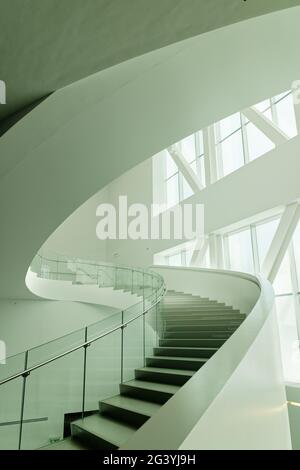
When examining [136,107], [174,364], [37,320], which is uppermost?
[136,107]

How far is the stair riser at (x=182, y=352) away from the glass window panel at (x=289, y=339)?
203 inches

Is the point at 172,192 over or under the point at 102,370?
over

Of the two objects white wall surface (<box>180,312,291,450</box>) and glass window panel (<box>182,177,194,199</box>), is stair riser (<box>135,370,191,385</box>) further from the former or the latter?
glass window panel (<box>182,177,194,199</box>)

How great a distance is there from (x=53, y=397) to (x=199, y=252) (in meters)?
8.89

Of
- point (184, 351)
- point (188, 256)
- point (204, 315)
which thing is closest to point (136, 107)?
point (184, 351)

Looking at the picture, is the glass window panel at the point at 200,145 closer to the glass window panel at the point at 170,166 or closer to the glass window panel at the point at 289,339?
the glass window panel at the point at 170,166

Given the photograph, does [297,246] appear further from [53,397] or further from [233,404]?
[233,404]

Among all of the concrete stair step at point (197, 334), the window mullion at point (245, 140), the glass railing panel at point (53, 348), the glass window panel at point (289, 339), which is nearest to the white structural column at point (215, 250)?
the glass window panel at point (289, 339)

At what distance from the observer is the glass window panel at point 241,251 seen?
11508 mm

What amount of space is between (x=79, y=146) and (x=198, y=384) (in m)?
2.86

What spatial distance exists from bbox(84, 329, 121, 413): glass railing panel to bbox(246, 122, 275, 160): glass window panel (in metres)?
8.26

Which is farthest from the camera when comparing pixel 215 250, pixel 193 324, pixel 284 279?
pixel 215 250

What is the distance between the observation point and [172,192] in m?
16.4
